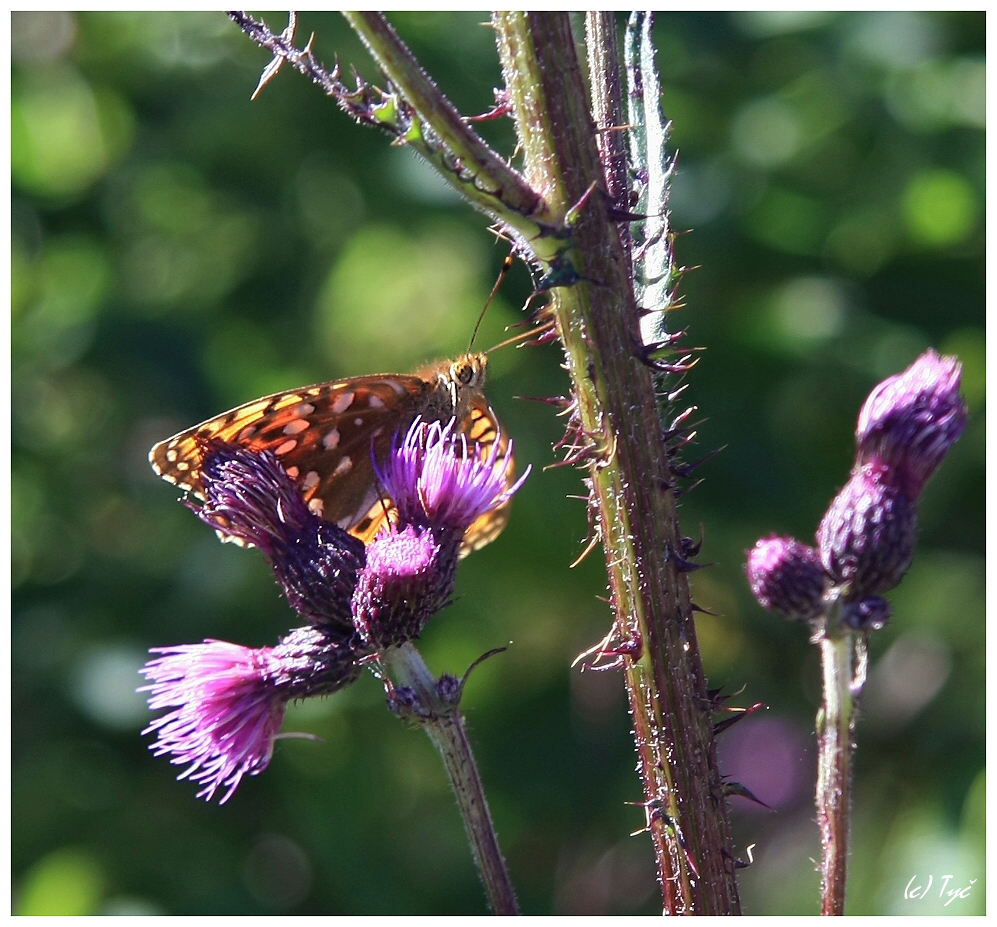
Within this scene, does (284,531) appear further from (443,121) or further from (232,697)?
(443,121)

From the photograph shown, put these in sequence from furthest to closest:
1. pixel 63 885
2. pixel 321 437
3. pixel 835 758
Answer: pixel 63 885
pixel 321 437
pixel 835 758

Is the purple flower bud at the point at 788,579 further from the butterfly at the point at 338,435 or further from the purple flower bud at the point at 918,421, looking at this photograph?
the butterfly at the point at 338,435

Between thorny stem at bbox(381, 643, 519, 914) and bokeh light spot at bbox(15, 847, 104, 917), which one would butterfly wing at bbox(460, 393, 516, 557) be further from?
bokeh light spot at bbox(15, 847, 104, 917)

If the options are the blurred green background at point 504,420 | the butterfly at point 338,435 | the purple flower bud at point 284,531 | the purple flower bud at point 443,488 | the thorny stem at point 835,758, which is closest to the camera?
the thorny stem at point 835,758

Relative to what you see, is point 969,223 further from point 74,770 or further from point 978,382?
point 74,770

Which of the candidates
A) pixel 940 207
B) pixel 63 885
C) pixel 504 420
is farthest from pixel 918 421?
pixel 63 885

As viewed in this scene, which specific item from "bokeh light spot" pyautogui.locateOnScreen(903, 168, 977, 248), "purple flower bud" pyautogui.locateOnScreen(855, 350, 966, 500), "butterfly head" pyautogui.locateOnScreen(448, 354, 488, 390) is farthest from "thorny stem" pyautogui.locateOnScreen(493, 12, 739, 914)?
"bokeh light spot" pyautogui.locateOnScreen(903, 168, 977, 248)

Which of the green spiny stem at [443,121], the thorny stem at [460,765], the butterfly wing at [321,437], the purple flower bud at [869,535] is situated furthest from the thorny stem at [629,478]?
the butterfly wing at [321,437]
